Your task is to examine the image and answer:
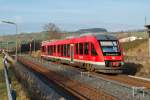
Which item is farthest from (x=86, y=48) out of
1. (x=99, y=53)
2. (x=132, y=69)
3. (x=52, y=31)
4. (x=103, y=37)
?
(x=52, y=31)

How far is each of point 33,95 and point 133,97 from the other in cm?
438

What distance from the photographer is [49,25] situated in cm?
14175

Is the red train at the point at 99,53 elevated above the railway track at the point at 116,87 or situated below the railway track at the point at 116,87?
above

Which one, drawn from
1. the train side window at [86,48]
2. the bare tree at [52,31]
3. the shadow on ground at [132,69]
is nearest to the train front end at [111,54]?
the train side window at [86,48]

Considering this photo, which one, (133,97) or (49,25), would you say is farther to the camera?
(49,25)

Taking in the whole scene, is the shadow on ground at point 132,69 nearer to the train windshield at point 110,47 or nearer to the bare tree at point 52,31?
the train windshield at point 110,47

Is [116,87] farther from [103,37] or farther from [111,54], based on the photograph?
[103,37]

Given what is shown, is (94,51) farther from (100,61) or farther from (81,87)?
(81,87)

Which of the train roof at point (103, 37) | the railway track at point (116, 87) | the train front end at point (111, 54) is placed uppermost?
the train roof at point (103, 37)

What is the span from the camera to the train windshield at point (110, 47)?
3197 centimetres

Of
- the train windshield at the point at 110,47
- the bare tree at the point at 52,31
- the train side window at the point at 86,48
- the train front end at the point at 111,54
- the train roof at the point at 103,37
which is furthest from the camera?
the bare tree at the point at 52,31

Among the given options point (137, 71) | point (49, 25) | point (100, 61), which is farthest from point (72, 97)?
point (49, 25)

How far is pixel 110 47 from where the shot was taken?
3231 cm

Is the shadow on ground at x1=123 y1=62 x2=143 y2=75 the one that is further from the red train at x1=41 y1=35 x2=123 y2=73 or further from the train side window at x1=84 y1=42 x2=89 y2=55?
the train side window at x1=84 y1=42 x2=89 y2=55
